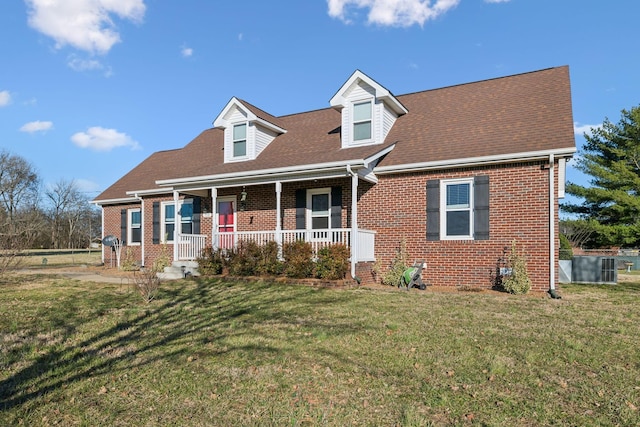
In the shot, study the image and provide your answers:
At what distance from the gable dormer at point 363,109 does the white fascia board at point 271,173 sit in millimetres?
2301

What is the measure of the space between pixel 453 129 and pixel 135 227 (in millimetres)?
13487

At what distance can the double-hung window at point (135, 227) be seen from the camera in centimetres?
1822

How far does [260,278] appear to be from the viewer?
1144 centimetres

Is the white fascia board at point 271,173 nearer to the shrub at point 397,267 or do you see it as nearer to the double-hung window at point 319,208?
the double-hung window at point 319,208

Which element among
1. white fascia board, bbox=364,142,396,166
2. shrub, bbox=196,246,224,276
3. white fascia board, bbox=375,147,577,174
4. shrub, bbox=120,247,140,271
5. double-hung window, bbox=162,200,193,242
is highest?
white fascia board, bbox=364,142,396,166

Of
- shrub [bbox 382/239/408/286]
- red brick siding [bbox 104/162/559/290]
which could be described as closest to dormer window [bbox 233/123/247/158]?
red brick siding [bbox 104/162/559/290]

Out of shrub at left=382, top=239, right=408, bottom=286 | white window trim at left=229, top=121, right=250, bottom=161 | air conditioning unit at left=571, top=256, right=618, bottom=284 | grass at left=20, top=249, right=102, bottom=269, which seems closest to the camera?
shrub at left=382, top=239, right=408, bottom=286

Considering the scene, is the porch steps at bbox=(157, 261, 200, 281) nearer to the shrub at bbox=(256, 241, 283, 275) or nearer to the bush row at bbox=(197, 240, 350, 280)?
the bush row at bbox=(197, 240, 350, 280)

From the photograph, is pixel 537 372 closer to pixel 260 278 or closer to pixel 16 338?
pixel 16 338

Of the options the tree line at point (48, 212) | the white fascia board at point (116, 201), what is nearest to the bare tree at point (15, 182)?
the tree line at point (48, 212)

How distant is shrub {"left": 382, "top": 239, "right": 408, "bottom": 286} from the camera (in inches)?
445

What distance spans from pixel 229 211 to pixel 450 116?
8.06 meters

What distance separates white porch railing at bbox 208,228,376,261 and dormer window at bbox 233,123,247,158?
3.32 m

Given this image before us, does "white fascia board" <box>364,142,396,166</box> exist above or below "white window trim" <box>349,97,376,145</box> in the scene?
below
